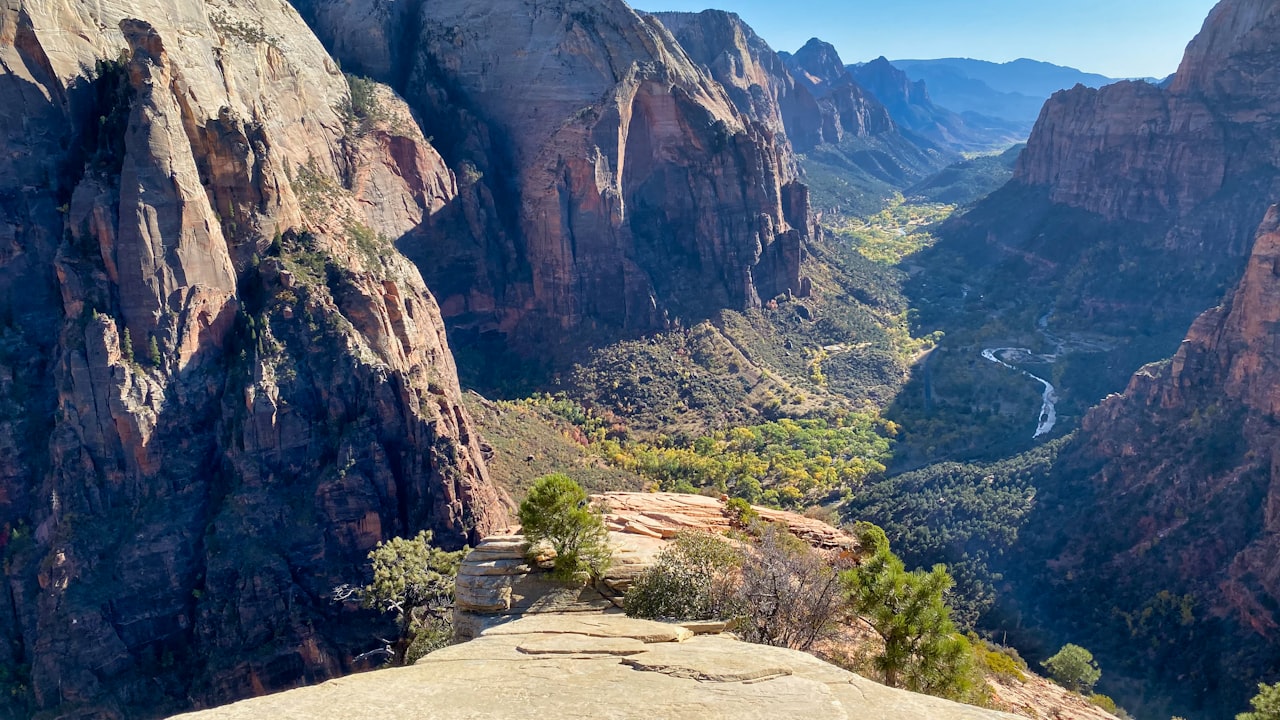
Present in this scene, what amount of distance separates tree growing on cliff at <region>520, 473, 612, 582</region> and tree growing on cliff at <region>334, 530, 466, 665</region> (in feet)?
31.2

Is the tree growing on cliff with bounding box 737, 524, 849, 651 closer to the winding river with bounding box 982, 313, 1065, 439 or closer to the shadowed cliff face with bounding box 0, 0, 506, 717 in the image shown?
the shadowed cliff face with bounding box 0, 0, 506, 717

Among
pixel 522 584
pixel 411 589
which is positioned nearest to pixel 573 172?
pixel 411 589

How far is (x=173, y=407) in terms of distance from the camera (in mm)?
48188

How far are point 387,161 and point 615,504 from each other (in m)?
60.3

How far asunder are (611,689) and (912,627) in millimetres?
16369

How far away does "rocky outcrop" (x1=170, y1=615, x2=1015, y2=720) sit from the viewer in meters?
18.0

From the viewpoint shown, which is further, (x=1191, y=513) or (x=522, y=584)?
(x=1191, y=513)

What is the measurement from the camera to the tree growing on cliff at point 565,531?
30641 millimetres

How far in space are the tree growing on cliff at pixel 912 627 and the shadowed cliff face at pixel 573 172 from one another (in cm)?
7206

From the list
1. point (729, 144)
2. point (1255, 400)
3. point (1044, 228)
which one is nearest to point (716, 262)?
point (729, 144)

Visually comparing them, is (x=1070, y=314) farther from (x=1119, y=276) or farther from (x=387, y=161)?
(x=387, y=161)

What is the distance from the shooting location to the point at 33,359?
1818 inches

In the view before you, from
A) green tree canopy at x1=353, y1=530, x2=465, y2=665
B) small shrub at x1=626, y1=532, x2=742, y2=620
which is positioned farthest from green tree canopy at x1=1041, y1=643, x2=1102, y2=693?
green tree canopy at x1=353, y1=530, x2=465, y2=665

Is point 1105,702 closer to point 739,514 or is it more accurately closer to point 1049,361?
point 739,514
